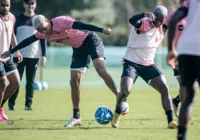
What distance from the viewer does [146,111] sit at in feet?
55.0

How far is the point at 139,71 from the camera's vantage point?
1285 centimetres

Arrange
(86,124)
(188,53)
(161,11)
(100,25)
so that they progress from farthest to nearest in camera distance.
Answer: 1. (100,25)
2. (86,124)
3. (161,11)
4. (188,53)

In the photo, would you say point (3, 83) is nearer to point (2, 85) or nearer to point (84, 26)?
point (2, 85)

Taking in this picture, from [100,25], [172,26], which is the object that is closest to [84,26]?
[172,26]

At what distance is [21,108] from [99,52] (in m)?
5.09

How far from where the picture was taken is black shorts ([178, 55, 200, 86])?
8.87 m

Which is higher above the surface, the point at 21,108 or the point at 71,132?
the point at 71,132

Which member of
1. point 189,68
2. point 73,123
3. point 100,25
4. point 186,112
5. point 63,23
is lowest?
point 100,25

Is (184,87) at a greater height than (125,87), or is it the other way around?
(184,87)

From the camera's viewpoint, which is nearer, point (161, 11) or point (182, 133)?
point (182, 133)

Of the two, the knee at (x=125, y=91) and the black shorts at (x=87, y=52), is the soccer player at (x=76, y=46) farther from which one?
the knee at (x=125, y=91)

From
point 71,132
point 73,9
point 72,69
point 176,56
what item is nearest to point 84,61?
point 72,69

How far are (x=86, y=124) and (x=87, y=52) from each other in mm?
1404

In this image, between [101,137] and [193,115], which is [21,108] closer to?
[193,115]
